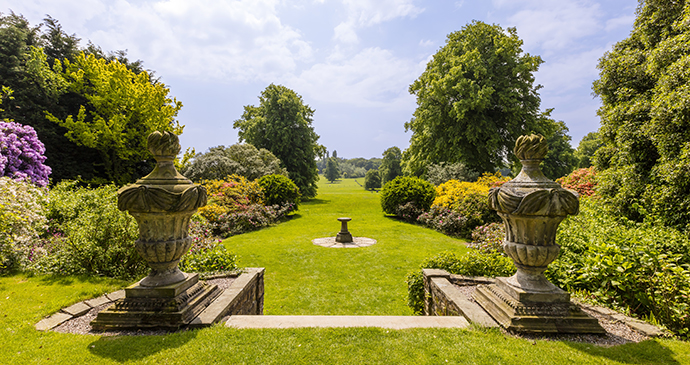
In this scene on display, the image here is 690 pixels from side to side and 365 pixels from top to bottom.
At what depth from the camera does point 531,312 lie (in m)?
3.11

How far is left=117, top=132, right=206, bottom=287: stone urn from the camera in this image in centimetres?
302

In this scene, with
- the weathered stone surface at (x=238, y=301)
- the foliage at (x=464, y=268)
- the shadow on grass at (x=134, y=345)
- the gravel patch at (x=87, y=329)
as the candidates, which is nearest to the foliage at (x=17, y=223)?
the gravel patch at (x=87, y=329)

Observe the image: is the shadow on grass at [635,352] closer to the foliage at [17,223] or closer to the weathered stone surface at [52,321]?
the weathered stone surface at [52,321]

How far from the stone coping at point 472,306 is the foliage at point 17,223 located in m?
7.53

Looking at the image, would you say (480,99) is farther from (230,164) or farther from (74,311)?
(74,311)

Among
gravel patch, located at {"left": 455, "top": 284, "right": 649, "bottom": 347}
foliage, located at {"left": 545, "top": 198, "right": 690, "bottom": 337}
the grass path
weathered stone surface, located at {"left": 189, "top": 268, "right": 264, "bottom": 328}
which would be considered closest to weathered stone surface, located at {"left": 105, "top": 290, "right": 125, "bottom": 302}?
weathered stone surface, located at {"left": 189, "top": 268, "right": 264, "bottom": 328}

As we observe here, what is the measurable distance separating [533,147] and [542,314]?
1.92 meters

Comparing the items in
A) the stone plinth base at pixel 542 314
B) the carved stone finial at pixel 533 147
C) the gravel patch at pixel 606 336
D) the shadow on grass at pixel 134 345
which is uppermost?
the carved stone finial at pixel 533 147

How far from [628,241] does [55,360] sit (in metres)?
7.43

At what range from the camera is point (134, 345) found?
271 centimetres

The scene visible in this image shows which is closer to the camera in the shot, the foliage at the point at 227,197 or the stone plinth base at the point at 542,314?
the stone plinth base at the point at 542,314

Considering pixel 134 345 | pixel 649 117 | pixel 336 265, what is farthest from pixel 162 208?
pixel 649 117

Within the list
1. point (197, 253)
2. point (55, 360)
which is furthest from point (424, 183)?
point (55, 360)

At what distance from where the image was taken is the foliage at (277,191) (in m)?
16.0
